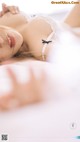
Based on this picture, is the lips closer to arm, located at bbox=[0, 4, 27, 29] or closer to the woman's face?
the woman's face

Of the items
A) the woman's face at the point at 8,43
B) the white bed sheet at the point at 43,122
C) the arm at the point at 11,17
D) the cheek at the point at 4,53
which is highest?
the arm at the point at 11,17

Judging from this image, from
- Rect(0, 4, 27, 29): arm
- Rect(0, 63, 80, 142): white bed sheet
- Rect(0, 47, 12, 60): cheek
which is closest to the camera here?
Rect(0, 63, 80, 142): white bed sheet

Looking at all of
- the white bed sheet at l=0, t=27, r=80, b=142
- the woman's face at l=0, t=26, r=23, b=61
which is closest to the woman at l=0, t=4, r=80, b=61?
the woman's face at l=0, t=26, r=23, b=61

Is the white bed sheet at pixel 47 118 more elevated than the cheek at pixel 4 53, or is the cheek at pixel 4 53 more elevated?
the cheek at pixel 4 53

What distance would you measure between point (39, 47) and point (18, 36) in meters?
0.07

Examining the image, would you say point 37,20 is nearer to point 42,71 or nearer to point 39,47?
point 39,47

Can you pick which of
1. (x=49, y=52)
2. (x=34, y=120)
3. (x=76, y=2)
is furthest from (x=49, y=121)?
(x=76, y=2)

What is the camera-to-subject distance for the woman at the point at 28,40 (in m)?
0.63

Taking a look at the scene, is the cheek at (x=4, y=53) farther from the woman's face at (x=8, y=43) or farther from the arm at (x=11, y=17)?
the arm at (x=11, y=17)

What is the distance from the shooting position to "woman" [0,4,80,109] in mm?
628

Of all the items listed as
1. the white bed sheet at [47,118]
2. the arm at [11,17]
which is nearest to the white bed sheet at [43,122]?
the white bed sheet at [47,118]

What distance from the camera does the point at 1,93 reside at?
614mm

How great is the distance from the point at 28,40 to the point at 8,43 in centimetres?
9

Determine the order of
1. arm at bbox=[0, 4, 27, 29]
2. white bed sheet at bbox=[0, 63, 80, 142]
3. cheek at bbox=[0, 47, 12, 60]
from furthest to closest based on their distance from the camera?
arm at bbox=[0, 4, 27, 29] < cheek at bbox=[0, 47, 12, 60] < white bed sheet at bbox=[0, 63, 80, 142]
